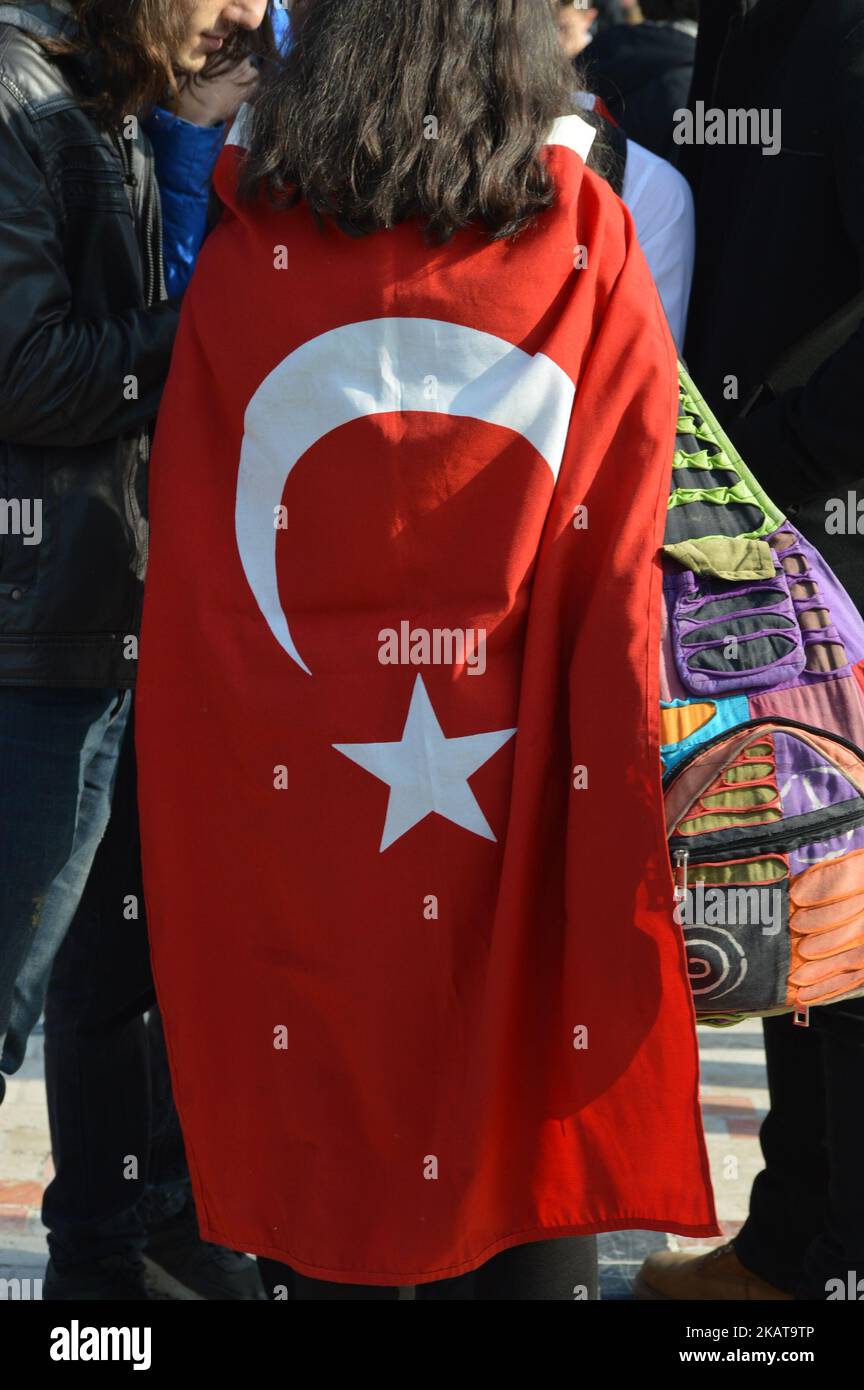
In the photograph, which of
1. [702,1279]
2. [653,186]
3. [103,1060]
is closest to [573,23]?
[653,186]

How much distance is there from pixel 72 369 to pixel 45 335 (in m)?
0.06

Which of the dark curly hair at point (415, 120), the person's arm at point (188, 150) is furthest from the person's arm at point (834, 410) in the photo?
the person's arm at point (188, 150)

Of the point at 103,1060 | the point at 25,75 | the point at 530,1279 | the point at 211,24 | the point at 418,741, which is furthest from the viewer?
the point at 103,1060

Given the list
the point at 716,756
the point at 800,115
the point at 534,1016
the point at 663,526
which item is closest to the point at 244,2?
the point at 800,115

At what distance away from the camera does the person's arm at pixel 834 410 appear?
2139 mm

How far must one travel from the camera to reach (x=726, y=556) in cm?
177

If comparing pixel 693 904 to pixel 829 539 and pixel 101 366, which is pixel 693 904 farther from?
pixel 101 366

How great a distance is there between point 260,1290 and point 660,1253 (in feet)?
2.33

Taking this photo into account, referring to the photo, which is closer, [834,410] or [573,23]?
[834,410]

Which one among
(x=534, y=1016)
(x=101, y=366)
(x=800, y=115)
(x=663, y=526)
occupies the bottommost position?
(x=534, y=1016)

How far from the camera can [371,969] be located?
1.85 meters

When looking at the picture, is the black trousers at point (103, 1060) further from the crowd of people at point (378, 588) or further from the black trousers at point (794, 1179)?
the black trousers at point (794, 1179)

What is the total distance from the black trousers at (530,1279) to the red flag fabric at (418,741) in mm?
79

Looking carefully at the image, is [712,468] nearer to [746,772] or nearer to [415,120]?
[746,772]
